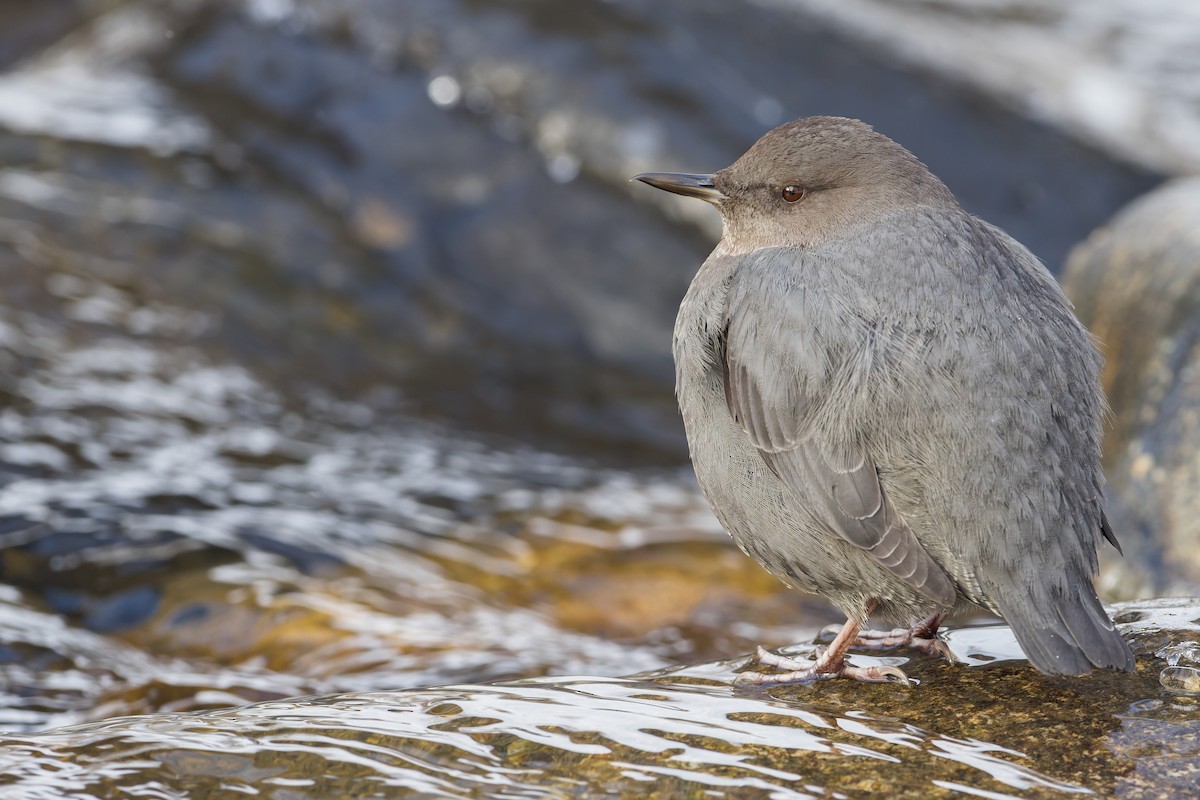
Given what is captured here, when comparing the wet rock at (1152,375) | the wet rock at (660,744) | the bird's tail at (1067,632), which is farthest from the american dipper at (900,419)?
the wet rock at (1152,375)

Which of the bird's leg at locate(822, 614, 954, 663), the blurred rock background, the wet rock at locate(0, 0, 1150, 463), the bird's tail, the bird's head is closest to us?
the bird's tail

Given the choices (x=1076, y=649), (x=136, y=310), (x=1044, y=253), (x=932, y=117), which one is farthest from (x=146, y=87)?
(x=1076, y=649)

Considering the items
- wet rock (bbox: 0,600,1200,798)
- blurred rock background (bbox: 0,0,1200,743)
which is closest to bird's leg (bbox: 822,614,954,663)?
wet rock (bbox: 0,600,1200,798)

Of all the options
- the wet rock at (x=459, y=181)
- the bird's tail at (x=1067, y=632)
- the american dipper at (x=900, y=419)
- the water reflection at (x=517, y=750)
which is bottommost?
the water reflection at (x=517, y=750)

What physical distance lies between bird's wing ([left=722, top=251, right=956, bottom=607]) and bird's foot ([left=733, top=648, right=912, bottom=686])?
0.74 feet

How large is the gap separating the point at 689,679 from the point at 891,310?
3.18 feet

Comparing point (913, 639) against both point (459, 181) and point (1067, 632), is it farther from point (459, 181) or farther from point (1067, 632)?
point (459, 181)

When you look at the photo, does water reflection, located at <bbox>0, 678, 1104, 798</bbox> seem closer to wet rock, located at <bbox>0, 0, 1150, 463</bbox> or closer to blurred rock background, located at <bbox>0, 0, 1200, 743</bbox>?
blurred rock background, located at <bbox>0, 0, 1200, 743</bbox>

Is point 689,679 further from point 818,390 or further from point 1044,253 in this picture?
point 1044,253

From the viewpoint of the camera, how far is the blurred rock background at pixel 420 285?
5.45 meters

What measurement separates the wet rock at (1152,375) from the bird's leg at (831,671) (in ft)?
6.78

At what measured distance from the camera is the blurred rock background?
545 cm

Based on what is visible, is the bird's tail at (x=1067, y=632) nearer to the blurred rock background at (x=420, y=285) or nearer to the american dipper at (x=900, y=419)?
the american dipper at (x=900, y=419)

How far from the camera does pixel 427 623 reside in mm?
5234
